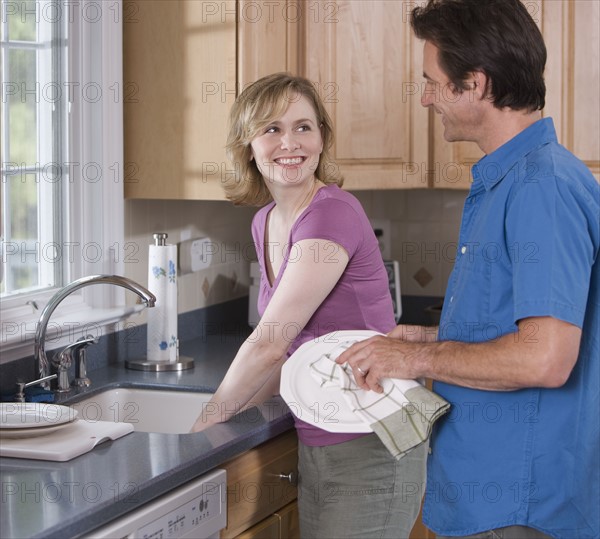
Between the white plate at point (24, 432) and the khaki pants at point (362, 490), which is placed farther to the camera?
the khaki pants at point (362, 490)

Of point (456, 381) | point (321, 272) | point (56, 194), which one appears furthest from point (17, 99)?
point (456, 381)

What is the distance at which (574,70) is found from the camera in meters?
2.61

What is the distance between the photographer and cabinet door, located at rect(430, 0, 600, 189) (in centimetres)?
259

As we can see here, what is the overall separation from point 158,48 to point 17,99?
42cm

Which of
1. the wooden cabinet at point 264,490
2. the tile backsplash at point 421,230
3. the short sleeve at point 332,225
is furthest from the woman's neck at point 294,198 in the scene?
the tile backsplash at point 421,230

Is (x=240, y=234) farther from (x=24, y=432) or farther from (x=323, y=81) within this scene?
(x=24, y=432)

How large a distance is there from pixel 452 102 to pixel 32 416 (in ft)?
3.13

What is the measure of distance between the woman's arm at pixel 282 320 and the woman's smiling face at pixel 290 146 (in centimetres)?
Result: 22

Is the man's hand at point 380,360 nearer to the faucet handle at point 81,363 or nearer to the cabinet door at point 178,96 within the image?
the faucet handle at point 81,363

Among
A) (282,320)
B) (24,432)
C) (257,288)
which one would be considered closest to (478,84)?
(282,320)

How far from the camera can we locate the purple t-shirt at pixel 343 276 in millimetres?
1931

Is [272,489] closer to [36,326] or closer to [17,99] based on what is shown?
[36,326]

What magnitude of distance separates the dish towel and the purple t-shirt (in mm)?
278

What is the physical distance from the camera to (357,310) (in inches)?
78.3
